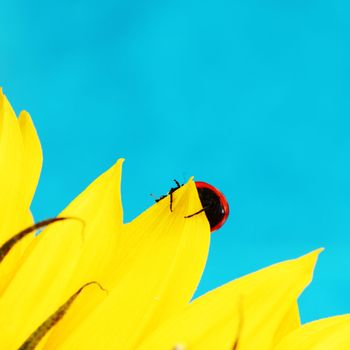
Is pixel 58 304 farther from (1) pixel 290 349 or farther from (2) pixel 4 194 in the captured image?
(1) pixel 290 349

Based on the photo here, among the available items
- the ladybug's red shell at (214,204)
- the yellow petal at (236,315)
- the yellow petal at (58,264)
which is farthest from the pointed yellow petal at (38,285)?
the ladybug's red shell at (214,204)

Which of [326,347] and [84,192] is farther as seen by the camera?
[84,192]

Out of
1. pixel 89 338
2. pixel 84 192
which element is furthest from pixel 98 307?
pixel 84 192

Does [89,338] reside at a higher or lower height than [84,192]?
lower

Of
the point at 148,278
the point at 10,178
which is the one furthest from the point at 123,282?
the point at 10,178

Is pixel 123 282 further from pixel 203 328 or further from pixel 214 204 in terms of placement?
pixel 214 204

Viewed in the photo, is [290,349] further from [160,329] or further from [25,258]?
[25,258]

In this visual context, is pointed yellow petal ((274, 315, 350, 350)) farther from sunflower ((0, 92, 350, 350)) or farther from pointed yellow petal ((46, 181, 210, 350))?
pointed yellow petal ((46, 181, 210, 350))
